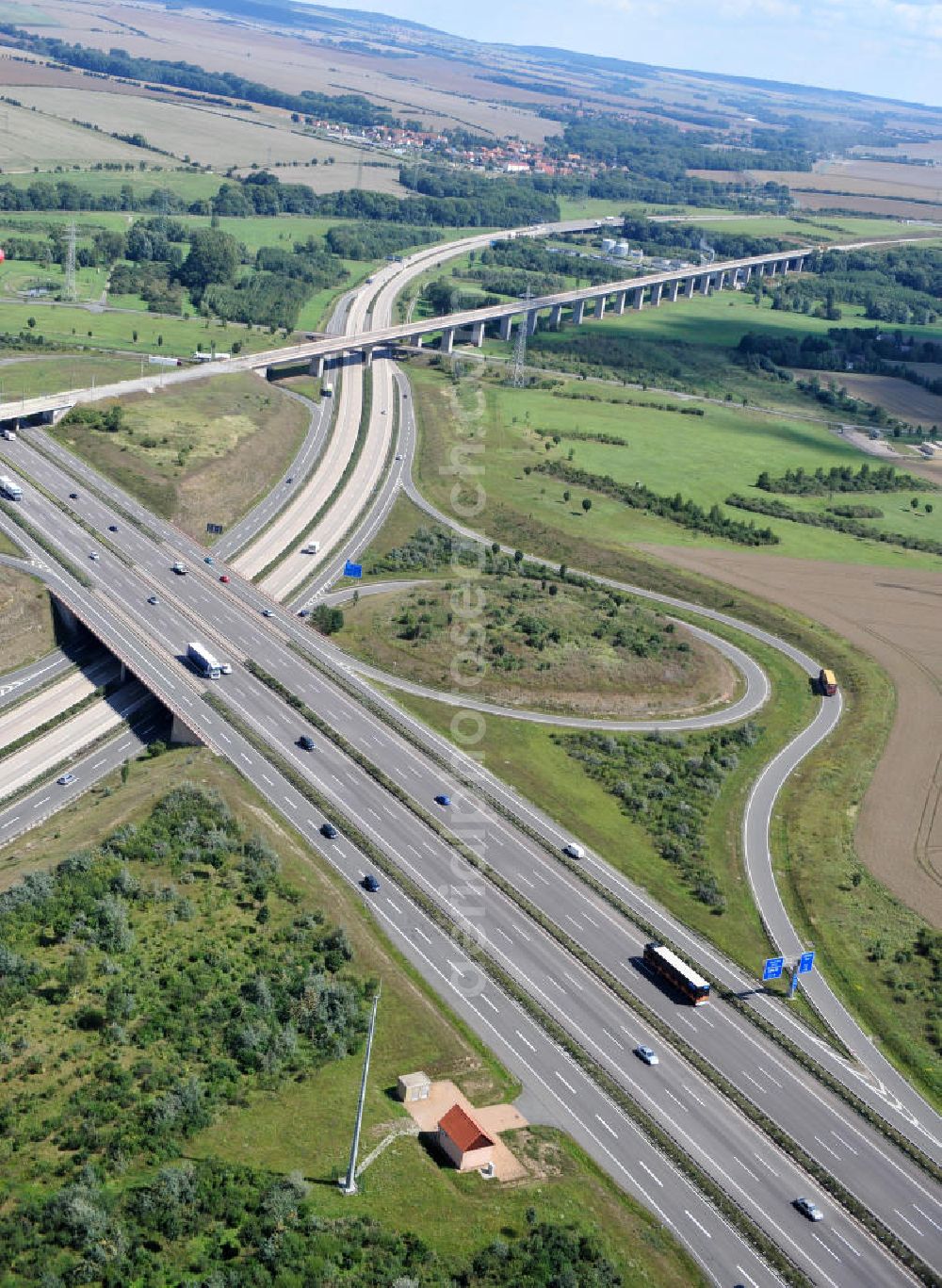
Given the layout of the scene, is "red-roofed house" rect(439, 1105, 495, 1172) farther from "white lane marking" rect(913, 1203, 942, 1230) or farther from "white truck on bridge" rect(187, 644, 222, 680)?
"white truck on bridge" rect(187, 644, 222, 680)

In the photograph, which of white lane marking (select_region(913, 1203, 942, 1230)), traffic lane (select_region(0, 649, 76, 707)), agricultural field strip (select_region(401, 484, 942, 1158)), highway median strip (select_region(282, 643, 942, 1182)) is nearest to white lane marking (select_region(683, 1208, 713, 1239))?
white lane marking (select_region(913, 1203, 942, 1230))

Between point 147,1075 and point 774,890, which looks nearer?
point 147,1075

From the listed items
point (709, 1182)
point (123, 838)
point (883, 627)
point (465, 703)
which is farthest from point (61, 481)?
point (709, 1182)

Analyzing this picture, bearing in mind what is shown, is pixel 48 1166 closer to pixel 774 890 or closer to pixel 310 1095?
pixel 310 1095

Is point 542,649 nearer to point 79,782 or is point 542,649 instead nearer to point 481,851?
point 481,851

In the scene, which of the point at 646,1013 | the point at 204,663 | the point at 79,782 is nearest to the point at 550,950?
the point at 646,1013

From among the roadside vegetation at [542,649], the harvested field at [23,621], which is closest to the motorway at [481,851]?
the harvested field at [23,621]
